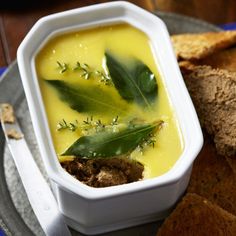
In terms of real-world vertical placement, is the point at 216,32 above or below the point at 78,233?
above

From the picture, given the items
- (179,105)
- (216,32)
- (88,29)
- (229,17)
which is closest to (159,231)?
(179,105)

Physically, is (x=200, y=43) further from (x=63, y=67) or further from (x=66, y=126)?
(x=66, y=126)

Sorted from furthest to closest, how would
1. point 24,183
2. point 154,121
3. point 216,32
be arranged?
1. point 216,32
2. point 24,183
3. point 154,121

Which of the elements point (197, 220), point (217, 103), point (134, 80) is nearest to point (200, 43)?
point (217, 103)

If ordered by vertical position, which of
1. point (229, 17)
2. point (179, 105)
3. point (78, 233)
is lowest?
point (78, 233)

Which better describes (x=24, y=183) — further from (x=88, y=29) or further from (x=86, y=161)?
(x=88, y=29)

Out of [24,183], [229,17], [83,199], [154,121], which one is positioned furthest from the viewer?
[229,17]

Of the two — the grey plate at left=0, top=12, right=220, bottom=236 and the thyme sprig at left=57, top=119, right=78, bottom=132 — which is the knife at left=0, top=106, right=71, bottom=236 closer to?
the grey plate at left=0, top=12, right=220, bottom=236
